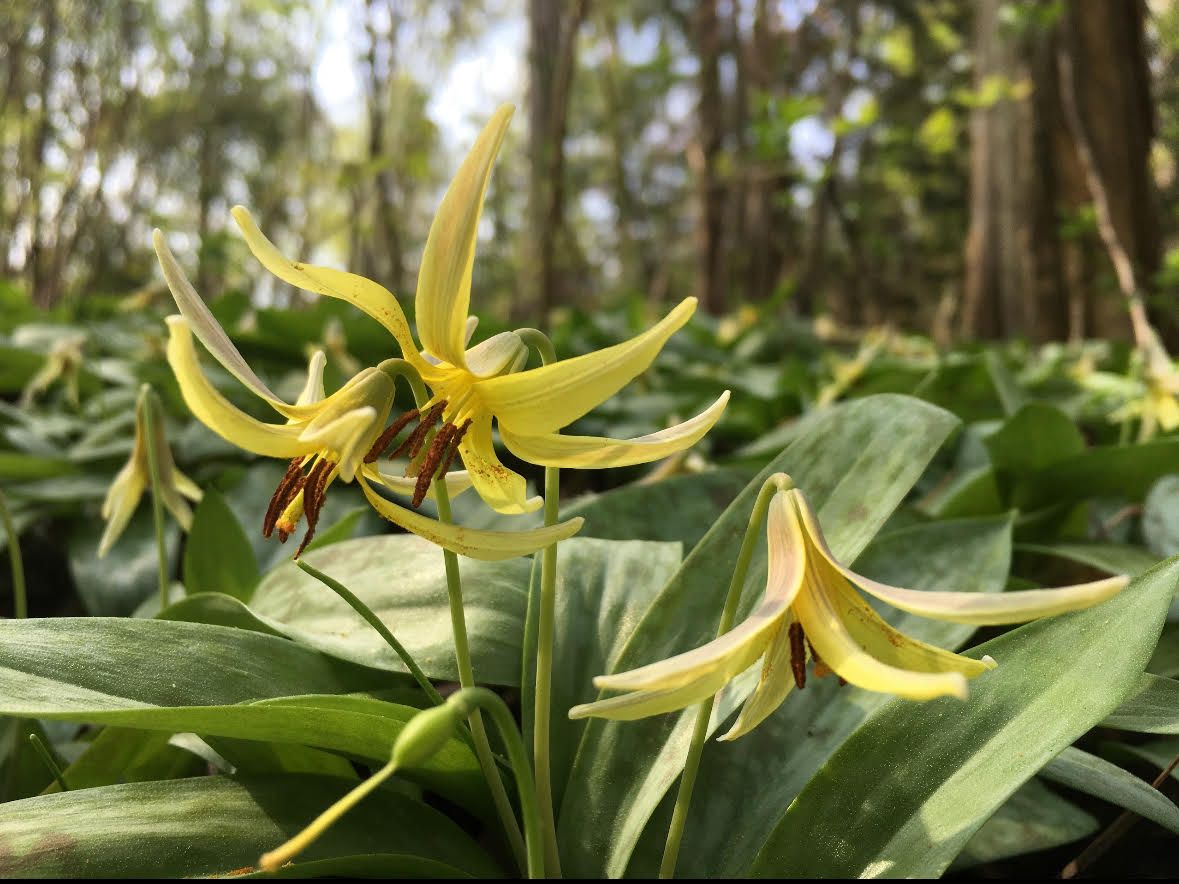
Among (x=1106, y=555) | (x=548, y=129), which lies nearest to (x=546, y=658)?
(x=1106, y=555)

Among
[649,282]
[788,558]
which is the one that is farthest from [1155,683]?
[649,282]

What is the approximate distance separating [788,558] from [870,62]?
13.3 metres

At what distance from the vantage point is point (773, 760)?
0.93 meters

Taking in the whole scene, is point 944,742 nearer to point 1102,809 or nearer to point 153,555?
point 1102,809

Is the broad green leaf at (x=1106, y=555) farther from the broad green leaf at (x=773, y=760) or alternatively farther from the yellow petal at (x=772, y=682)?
the yellow petal at (x=772, y=682)

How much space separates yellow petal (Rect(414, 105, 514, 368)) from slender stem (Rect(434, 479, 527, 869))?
146 millimetres

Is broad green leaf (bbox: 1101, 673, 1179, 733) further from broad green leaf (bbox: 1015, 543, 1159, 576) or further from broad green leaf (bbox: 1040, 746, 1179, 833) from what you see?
broad green leaf (bbox: 1015, 543, 1159, 576)

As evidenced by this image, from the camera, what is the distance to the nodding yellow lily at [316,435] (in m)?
0.62

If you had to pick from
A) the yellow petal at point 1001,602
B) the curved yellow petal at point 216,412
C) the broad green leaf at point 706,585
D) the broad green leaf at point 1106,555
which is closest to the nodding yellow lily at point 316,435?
the curved yellow petal at point 216,412

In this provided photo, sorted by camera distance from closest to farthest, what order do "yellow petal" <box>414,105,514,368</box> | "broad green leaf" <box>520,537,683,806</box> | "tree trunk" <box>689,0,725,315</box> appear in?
"yellow petal" <box>414,105,514,368</box> < "broad green leaf" <box>520,537,683,806</box> < "tree trunk" <box>689,0,725,315</box>

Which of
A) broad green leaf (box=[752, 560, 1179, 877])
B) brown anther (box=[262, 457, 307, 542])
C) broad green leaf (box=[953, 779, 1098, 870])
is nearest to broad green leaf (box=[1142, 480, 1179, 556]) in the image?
broad green leaf (box=[953, 779, 1098, 870])

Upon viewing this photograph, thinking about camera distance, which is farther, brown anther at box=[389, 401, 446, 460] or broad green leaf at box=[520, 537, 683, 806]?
broad green leaf at box=[520, 537, 683, 806]

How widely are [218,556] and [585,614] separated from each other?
1.88 feet

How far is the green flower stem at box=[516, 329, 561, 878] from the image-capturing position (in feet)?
2.51
